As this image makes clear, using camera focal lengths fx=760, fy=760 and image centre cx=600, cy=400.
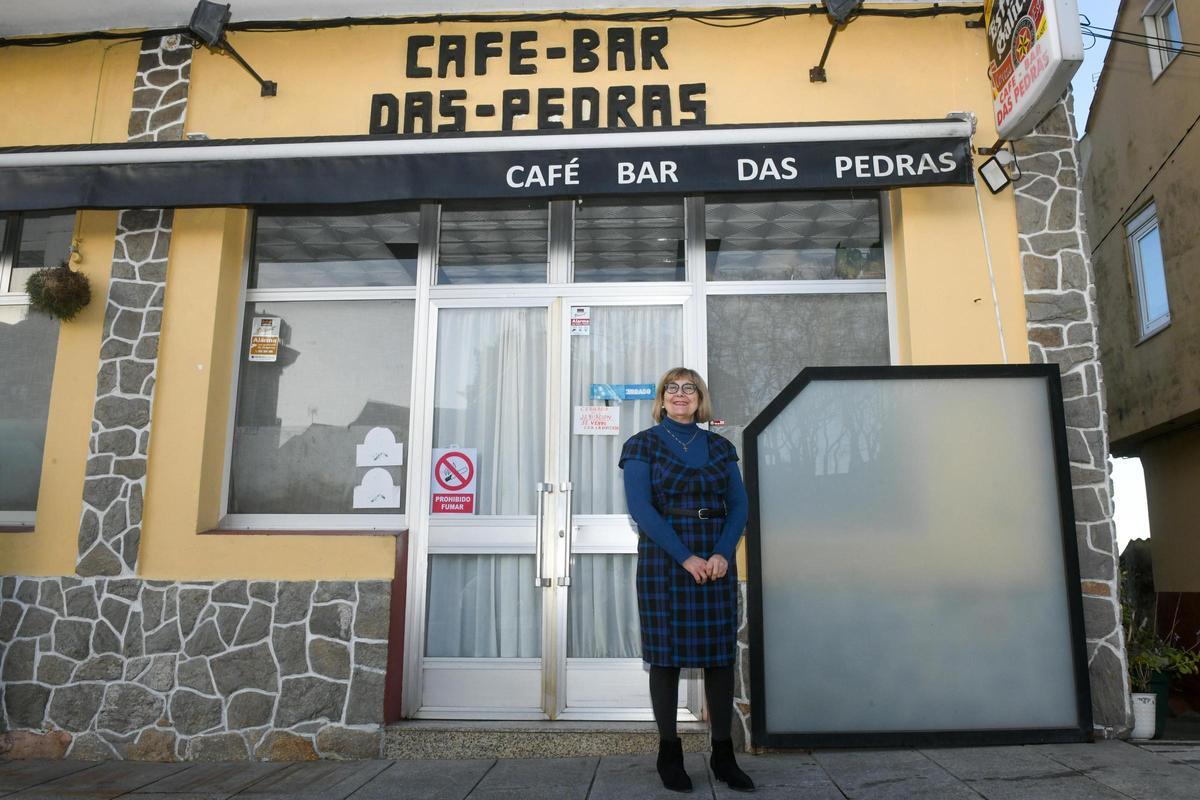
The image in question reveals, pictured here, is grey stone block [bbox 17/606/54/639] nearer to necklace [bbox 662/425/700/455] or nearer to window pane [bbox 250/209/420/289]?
window pane [bbox 250/209/420/289]

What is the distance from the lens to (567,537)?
14.3 ft

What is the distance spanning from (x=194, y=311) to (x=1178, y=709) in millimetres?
8193


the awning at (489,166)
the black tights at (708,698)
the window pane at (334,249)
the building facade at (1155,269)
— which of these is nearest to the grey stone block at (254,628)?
the window pane at (334,249)

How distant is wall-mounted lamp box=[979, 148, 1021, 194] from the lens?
4.32 meters

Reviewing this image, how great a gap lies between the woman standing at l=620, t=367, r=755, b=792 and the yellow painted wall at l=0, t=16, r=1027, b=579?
1596 millimetres

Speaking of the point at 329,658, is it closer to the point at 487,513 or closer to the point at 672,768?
the point at 487,513

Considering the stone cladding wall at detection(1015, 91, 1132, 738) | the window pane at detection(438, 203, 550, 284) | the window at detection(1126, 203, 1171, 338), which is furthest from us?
the window at detection(1126, 203, 1171, 338)

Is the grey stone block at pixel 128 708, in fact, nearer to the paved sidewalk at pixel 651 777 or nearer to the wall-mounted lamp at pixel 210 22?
the paved sidewalk at pixel 651 777

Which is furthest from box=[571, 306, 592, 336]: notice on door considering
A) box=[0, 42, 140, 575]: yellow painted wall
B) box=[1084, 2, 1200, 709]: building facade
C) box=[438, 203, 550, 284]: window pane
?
box=[1084, 2, 1200, 709]: building facade

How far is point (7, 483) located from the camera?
4.61 m

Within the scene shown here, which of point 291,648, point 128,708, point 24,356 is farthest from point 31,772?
point 24,356

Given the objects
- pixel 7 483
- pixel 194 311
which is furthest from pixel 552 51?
pixel 7 483

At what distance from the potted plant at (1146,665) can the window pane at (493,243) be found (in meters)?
3.88

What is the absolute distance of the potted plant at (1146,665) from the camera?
A: 3.79 meters
